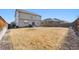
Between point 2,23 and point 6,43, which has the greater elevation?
point 2,23

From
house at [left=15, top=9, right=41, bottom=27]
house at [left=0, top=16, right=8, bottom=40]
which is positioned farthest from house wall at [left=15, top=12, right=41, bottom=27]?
house at [left=0, top=16, right=8, bottom=40]

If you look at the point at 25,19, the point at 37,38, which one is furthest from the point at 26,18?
the point at 37,38

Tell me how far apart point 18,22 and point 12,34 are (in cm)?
14

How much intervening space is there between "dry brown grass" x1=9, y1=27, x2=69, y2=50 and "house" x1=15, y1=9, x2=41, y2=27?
0.06m

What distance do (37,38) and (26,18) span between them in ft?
0.76

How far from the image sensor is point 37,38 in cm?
173

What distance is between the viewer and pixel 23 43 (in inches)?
67.9

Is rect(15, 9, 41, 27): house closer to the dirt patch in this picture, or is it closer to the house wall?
the house wall

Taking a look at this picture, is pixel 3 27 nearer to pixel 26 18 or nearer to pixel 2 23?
pixel 2 23

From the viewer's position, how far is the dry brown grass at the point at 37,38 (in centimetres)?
171

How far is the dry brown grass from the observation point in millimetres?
1715

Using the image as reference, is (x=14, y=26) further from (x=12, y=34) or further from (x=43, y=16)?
(x=43, y=16)

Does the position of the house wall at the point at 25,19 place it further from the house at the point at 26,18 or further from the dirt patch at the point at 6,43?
the dirt patch at the point at 6,43
